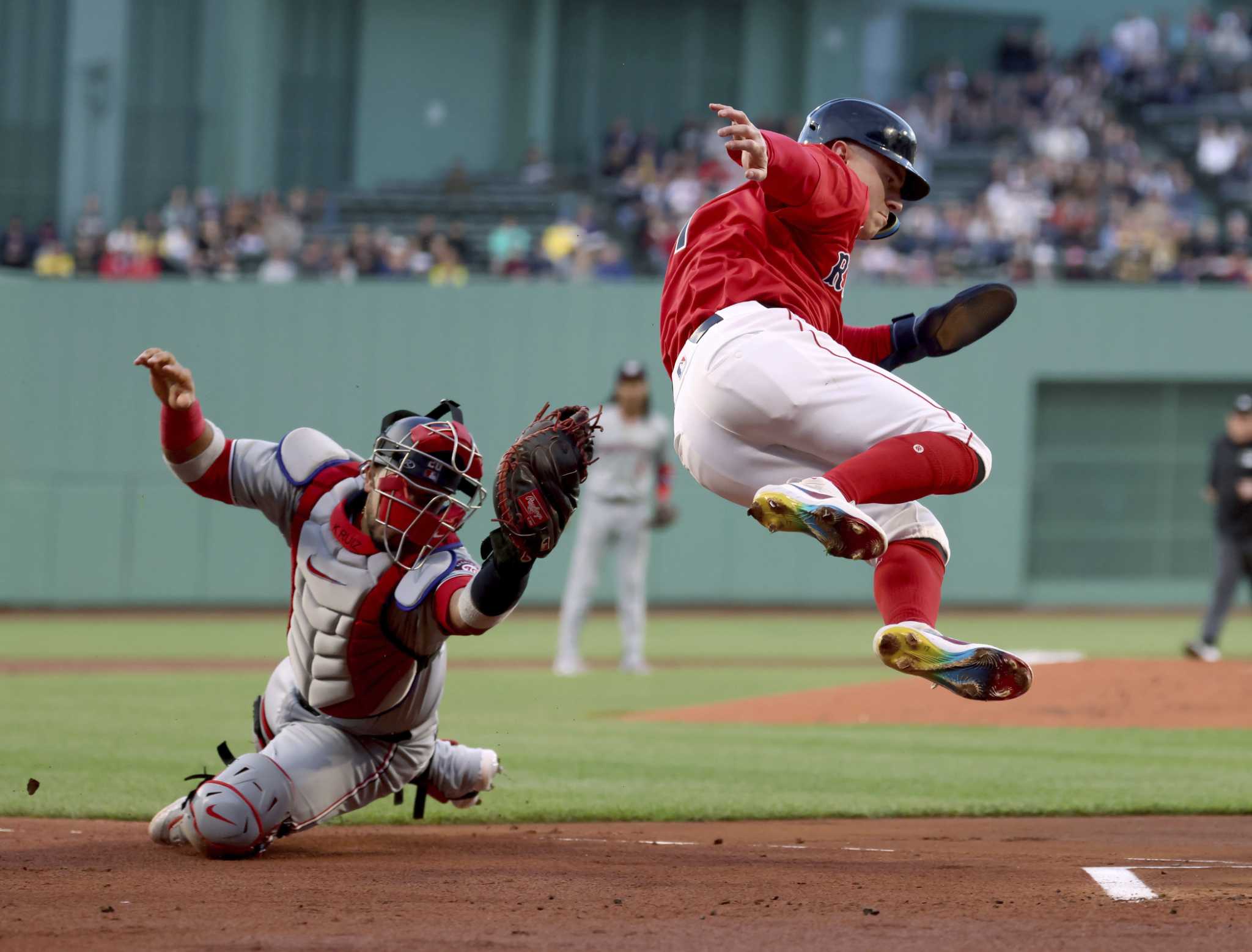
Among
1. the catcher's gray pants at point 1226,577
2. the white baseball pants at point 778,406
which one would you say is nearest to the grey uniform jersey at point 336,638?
the white baseball pants at point 778,406

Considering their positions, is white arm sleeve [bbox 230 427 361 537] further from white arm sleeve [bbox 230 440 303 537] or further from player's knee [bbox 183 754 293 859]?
player's knee [bbox 183 754 293 859]

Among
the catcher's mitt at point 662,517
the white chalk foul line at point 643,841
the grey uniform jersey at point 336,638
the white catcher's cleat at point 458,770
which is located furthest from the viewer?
the catcher's mitt at point 662,517

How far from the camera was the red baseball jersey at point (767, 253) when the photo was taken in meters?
4.61

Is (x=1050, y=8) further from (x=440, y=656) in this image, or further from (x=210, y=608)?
(x=440, y=656)

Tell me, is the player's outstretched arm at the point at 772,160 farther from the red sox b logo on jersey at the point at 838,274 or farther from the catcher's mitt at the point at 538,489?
the catcher's mitt at the point at 538,489

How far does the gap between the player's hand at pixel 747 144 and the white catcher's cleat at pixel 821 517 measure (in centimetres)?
84

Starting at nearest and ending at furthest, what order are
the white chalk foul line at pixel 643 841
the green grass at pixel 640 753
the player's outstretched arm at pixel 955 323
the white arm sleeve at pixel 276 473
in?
the player's outstretched arm at pixel 955 323
the white arm sleeve at pixel 276 473
the white chalk foul line at pixel 643 841
the green grass at pixel 640 753

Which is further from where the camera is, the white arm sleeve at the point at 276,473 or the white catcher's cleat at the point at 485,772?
the white catcher's cleat at the point at 485,772

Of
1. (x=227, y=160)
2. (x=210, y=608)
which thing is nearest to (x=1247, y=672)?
(x=210, y=608)

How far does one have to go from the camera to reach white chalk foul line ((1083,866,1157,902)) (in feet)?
14.9

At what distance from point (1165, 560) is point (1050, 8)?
→ 12563 mm

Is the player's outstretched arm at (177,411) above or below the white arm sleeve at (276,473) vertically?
above

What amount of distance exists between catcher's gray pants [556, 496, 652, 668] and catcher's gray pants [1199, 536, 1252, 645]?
185 inches

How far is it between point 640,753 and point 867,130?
14.3ft
